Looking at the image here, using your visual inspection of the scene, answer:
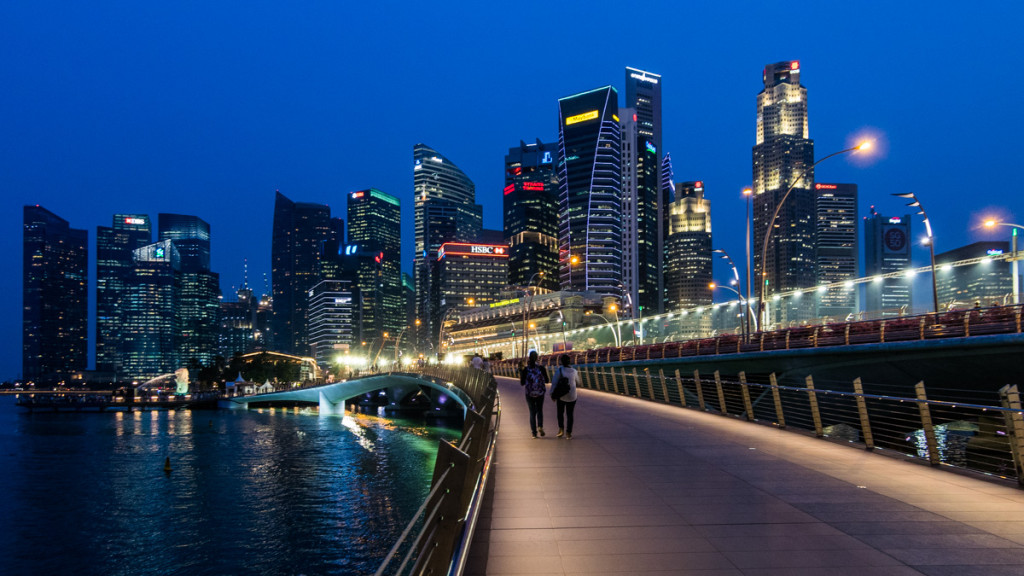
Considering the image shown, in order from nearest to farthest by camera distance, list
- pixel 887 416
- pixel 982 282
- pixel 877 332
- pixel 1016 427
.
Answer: pixel 1016 427 → pixel 887 416 → pixel 877 332 → pixel 982 282

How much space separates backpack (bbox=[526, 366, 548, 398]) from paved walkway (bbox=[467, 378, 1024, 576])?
229 centimetres

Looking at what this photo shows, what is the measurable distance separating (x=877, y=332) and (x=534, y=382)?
26175mm

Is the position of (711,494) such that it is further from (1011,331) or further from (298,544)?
(1011,331)

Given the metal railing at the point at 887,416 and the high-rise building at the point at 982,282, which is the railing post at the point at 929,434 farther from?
the high-rise building at the point at 982,282

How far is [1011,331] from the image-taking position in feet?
91.7

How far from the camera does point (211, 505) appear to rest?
104ft

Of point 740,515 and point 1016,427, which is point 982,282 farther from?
point 740,515

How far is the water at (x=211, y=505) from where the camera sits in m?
23.1

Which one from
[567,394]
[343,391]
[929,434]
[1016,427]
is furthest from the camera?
[343,391]

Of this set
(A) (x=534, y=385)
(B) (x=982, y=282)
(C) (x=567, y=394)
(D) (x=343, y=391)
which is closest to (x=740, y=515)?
(C) (x=567, y=394)

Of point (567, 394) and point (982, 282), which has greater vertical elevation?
point (982, 282)

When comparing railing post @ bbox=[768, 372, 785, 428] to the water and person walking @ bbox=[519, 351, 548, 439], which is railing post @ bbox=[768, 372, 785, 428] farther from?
the water

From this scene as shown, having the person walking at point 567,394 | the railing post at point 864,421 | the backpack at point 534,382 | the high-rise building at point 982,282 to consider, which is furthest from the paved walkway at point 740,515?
the high-rise building at point 982,282

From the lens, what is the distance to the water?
23.1 meters
